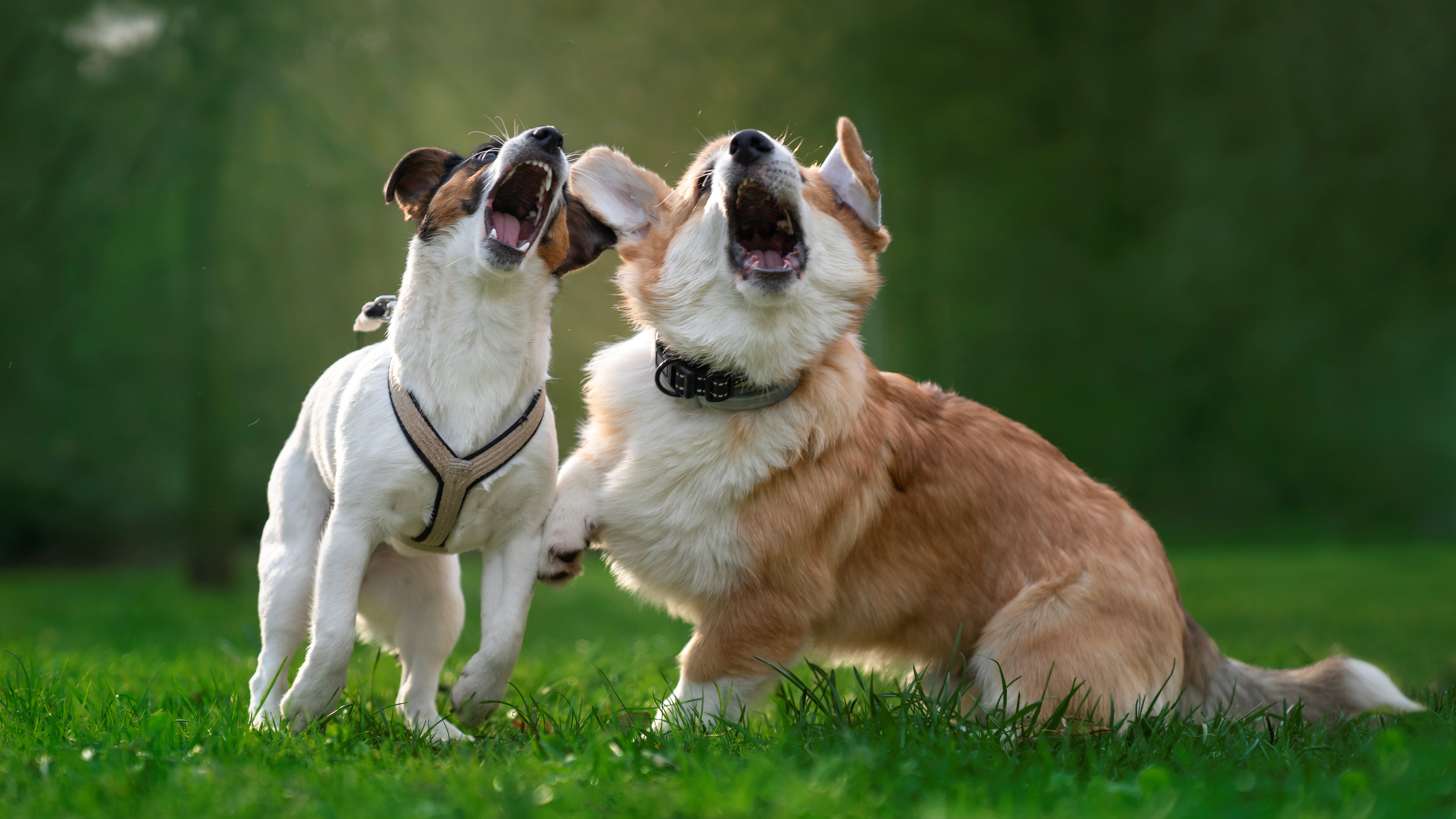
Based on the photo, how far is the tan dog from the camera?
10.8 ft

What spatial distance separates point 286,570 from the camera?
132 inches

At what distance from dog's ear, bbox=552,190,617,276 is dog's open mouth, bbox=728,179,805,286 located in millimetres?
453

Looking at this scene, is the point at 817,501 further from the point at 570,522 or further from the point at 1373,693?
the point at 1373,693

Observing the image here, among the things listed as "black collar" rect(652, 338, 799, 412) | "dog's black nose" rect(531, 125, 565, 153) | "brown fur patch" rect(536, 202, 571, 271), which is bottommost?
→ "black collar" rect(652, 338, 799, 412)

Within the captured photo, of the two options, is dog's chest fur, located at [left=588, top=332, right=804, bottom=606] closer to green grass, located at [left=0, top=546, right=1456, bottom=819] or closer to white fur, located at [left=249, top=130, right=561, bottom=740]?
white fur, located at [left=249, top=130, right=561, bottom=740]

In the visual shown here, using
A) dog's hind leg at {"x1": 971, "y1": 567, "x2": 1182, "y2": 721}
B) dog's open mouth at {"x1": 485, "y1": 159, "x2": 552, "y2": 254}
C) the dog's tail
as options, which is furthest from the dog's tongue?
the dog's tail

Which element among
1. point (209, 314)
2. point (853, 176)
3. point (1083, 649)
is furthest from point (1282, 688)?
point (209, 314)

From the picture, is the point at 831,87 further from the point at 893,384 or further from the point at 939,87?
the point at 893,384

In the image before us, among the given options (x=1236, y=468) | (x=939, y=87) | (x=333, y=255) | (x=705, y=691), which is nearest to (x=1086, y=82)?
(x=939, y=87)

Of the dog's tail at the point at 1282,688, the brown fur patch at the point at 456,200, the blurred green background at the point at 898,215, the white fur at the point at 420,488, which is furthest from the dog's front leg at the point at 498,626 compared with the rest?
the blurred green background at the point at 898,215

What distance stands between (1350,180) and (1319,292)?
163cm

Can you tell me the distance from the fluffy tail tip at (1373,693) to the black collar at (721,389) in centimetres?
222

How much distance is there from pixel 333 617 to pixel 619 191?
1695mm

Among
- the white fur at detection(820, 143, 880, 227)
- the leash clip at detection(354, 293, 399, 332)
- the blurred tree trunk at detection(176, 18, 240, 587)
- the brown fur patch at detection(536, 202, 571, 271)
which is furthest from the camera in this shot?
the blurred tree trunk at detection(176, 18, 240, 587)
